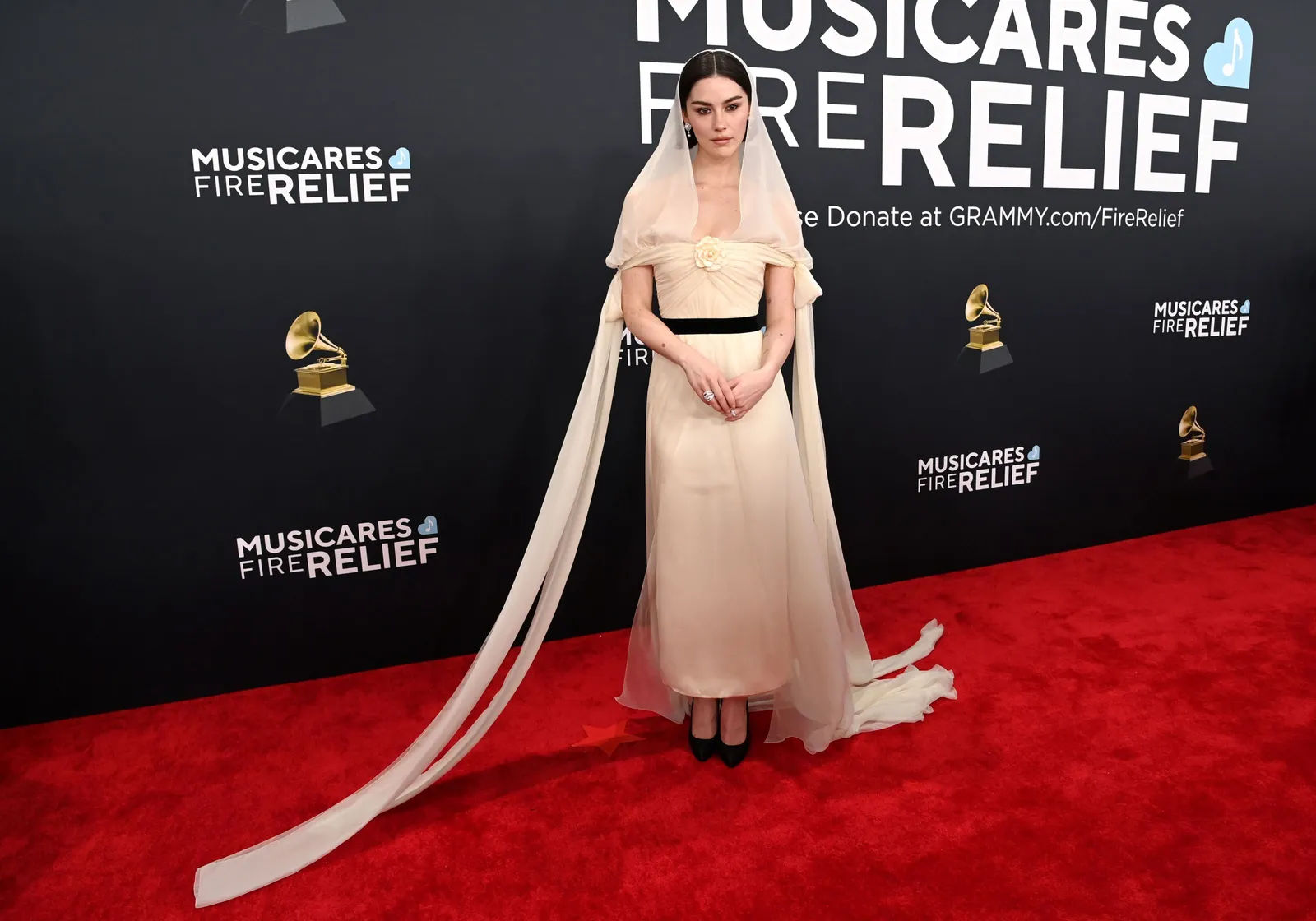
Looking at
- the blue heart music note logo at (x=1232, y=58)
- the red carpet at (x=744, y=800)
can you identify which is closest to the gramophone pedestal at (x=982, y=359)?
the red carpet at (x=744, y=800)

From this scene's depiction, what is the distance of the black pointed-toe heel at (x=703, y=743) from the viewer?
2398mm

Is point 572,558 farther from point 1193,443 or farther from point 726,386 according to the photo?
point 1193,443

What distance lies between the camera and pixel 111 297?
253cm

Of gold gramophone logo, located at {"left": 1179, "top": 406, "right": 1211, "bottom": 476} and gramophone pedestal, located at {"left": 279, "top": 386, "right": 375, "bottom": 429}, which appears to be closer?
gramophone pedestal, located at {"left": 279, "top": 386, "right": 375, "bottom": 429}

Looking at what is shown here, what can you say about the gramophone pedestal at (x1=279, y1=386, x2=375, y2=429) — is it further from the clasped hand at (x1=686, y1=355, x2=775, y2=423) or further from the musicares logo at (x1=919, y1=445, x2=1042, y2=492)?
the musicares logo at (x1=919, y1=445, x2=1042, y2=492)

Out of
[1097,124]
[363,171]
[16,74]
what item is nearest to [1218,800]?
[1097,124]

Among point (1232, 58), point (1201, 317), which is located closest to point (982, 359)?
point (1201, 317)

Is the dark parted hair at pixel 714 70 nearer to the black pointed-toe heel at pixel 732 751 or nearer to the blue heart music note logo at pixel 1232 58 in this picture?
the black pointed-toe heel at pixel 732 751

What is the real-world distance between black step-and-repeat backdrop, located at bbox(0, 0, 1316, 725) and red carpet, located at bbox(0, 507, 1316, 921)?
1.33 feet

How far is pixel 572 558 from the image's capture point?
2.34 metres

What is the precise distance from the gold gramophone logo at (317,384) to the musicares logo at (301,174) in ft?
1.21

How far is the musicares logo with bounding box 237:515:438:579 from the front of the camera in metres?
2.84

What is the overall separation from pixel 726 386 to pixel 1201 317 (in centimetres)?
299

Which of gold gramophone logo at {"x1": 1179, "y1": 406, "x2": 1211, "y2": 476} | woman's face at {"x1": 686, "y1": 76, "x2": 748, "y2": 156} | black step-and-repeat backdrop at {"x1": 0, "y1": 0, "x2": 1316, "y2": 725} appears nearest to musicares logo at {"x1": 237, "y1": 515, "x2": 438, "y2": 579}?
black step-and-repeat backdrop at {"x1": 0, "y1": 0, "x2": 1316, "y2": 725}
